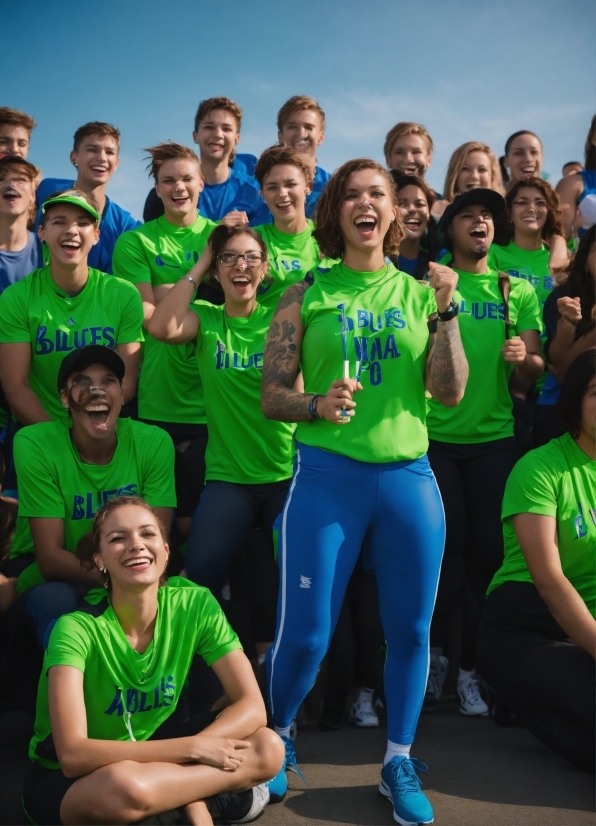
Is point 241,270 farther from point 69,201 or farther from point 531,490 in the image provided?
point 531,490

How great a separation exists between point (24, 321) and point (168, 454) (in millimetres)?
1158

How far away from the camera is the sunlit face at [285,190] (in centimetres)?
587

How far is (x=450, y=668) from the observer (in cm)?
523

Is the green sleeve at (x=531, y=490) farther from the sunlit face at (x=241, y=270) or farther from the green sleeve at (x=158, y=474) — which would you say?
the sunlit face at (x=241, y=270)

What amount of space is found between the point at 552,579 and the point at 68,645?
6.53 feet

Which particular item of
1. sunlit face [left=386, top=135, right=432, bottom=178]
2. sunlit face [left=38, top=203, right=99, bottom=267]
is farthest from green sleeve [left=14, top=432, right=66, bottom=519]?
sunlit face [left=386, top=135, right=432, bottom=178]

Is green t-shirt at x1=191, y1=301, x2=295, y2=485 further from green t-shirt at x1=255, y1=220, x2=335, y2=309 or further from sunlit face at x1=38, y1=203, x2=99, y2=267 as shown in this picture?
sunlit face at x1=38, y1=203, x2=99, y2=267

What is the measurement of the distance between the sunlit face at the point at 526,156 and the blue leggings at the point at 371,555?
4287mm

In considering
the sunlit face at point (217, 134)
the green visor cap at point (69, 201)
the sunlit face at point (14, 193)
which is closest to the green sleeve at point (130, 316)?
the green visor cap at point (69, 201)

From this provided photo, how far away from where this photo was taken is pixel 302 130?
7.13m

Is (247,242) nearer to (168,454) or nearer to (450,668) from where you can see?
(168,454)

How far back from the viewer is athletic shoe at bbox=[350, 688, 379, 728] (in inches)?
188

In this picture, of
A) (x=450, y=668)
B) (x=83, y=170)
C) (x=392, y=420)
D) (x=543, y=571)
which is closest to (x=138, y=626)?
(x=392, y=420)

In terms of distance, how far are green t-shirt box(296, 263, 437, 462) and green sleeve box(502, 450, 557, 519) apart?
66 centimetres
